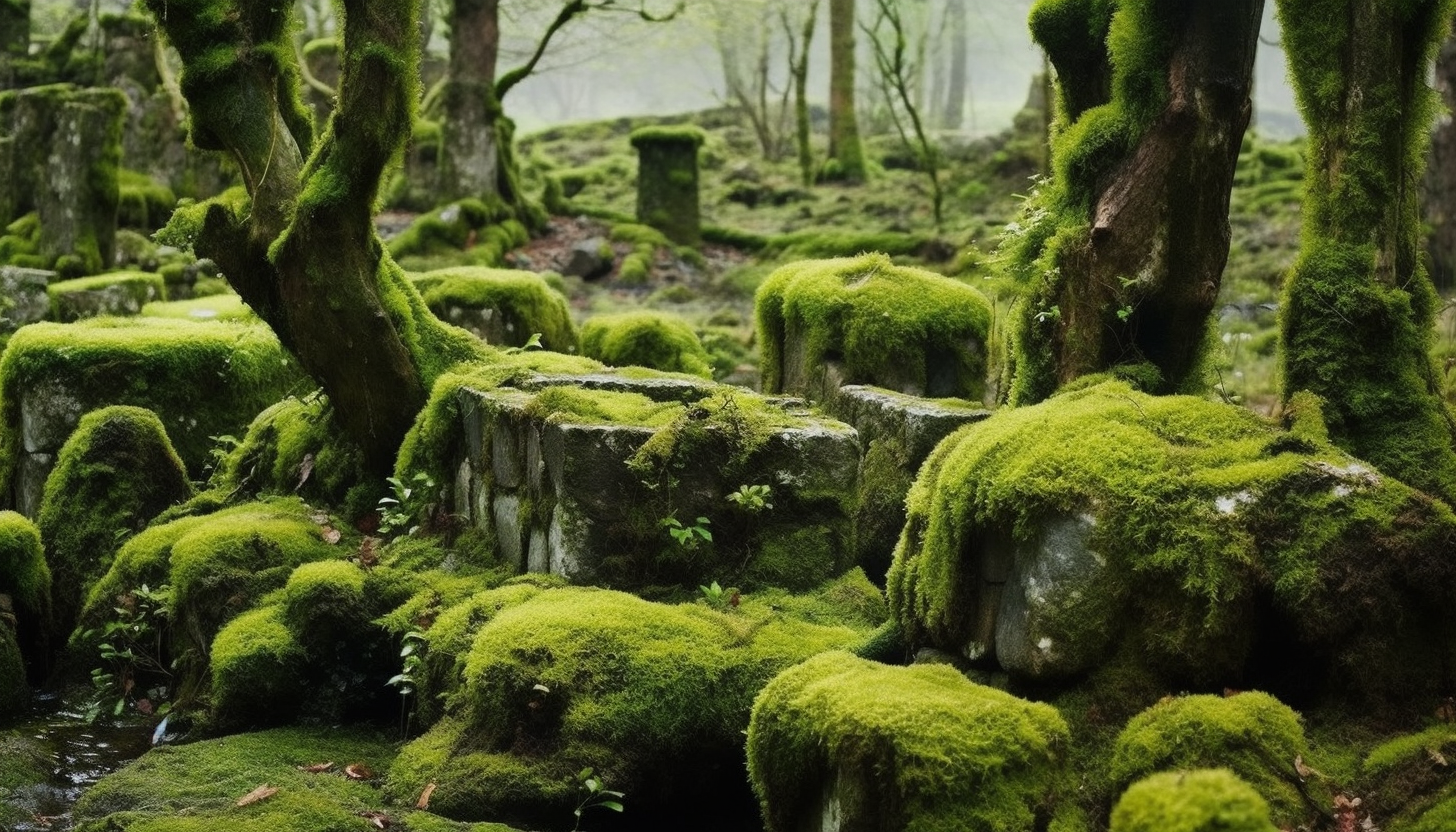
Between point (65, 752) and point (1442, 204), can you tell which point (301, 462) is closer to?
point (65, 752)

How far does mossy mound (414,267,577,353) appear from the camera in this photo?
11.5 m

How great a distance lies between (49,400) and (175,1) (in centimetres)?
366

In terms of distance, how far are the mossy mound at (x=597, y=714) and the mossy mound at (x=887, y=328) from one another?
3685mm

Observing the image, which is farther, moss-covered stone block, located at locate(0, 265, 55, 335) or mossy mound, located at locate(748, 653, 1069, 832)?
moss-covered stone block, located at locate(0, 265, 55, 335)

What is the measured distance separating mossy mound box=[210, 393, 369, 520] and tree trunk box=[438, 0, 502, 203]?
1077 cm

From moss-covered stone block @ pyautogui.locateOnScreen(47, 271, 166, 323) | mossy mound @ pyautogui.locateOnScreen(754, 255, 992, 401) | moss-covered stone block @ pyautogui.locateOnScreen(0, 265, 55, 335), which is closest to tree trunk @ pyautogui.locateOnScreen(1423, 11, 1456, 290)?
mossy mound @ pyautogui.locateOnScreen(754, 255, 992, 401)

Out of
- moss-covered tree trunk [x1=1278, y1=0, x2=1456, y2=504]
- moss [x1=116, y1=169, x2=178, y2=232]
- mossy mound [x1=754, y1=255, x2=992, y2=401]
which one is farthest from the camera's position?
moss [x1=116, y1=169, x2=178, y2=232]

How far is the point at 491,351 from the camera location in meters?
9.52

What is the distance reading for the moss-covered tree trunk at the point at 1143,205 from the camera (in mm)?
6227

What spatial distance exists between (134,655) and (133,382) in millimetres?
3411

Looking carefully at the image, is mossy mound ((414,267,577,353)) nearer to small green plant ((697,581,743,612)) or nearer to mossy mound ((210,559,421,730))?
mossy mound ((210,559,421,730))

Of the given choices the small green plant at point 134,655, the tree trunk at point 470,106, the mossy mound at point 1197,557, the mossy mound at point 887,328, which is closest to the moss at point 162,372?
the small green plant at point 134,655

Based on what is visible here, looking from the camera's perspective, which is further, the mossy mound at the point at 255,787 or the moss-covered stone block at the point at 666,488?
the moss-covered stone block at the point at 666,488

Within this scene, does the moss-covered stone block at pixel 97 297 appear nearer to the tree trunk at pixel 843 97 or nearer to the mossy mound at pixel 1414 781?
the mossy mound at pixel 1414 781
